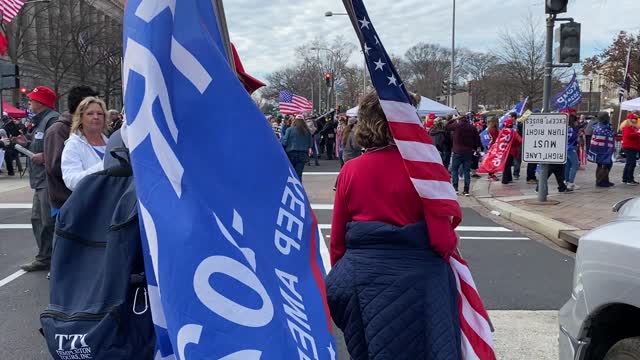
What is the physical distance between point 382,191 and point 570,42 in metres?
9.16

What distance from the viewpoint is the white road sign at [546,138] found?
10.7 m

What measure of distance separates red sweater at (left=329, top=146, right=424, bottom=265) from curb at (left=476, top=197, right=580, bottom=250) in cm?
613

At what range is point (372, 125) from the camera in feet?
8.48

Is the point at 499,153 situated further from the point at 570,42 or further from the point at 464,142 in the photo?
the point at 570,42

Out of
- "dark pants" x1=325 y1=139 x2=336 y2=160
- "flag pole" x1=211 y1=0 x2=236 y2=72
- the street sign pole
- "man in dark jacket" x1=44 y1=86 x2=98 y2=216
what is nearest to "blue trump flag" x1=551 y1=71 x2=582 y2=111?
the street sign pole

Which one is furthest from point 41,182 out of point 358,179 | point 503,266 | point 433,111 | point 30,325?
point 433,111

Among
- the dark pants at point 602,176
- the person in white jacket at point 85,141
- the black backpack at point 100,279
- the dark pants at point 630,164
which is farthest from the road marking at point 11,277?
the dark pants at point 630,164

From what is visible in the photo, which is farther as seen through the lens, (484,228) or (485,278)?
(484,228)

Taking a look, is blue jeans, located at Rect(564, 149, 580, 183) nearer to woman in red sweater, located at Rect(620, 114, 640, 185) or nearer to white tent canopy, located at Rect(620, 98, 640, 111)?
woman in red sweater, located at Rect(620, 114, 640, 185)

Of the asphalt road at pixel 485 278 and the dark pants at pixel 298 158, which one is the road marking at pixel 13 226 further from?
the dark pants at pixel 298 158

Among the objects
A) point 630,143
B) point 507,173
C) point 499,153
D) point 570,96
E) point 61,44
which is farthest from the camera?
point 61,44

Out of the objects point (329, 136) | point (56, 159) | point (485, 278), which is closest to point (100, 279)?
point (56, 159)

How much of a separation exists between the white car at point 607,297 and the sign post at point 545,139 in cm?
824

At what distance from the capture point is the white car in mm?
2469
